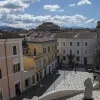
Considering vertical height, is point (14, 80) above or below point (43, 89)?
above

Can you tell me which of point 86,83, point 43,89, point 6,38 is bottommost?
point 43,89

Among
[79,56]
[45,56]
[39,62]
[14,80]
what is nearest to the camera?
[14,80]

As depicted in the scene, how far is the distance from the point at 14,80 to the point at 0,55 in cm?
538

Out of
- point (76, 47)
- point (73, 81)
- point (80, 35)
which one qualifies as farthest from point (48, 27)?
point (73, 81)

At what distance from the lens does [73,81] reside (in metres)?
39.0

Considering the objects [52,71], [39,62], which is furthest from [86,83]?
[52,71]

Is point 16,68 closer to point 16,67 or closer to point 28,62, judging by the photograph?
point 16,67

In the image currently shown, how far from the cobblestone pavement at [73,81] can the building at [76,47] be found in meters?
13.2

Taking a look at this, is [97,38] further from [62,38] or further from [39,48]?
[39,48]

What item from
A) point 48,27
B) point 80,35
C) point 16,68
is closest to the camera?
point 16,68

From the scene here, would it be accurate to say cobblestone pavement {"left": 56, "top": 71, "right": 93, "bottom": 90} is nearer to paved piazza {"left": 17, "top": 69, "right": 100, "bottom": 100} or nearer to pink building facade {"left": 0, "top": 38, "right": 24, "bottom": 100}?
paved piazza {"left": 17, "top": 69, "right": 100, "bottom": 100}

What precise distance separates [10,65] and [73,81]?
15.0m

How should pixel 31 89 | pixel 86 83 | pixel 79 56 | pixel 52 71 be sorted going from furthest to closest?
pixel 79 56, pixel 52 71, pixel 31 89, pixel 86 83

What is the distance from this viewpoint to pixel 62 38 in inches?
2363
